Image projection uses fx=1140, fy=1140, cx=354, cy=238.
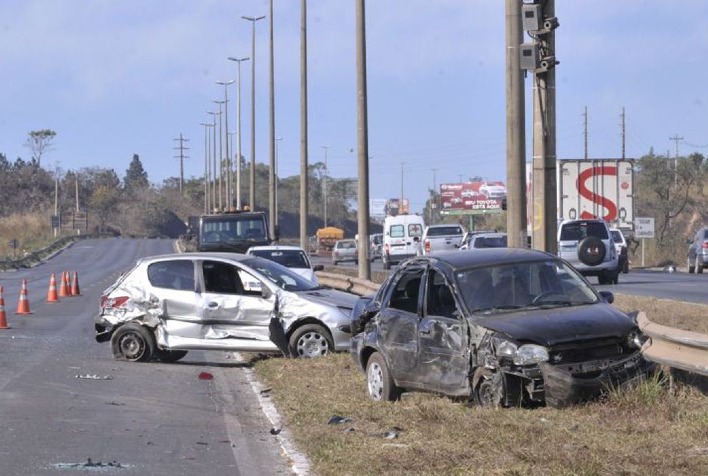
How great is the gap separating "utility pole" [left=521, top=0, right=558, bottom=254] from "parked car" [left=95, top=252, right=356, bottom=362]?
3.04 metres

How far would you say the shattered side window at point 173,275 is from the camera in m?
16.2

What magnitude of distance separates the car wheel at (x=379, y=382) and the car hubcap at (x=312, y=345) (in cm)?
360

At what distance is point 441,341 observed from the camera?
1070 centimetres

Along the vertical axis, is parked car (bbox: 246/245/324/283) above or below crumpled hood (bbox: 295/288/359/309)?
above

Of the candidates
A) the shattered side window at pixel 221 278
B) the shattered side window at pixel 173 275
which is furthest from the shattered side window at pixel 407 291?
the shattered side window at pixel 173 275

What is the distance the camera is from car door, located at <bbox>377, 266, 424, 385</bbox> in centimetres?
1118

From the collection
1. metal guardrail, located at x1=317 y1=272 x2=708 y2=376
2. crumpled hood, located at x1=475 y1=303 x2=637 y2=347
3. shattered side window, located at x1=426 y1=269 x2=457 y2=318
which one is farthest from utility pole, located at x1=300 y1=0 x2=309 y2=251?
crumpled hood, located at x1=475 y1=303 x2=637 y2=347

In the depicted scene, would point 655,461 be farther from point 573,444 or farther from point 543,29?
point 543,29

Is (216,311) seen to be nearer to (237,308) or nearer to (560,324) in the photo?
(237,308)

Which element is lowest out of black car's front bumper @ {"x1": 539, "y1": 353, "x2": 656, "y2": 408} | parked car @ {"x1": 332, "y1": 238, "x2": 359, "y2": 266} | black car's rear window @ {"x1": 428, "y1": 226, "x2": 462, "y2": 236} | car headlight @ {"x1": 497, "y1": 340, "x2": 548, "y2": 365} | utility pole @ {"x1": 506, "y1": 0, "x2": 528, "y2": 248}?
parked car @ {"x1": 332, "y1": 238, "x2": 359, "y2": 266}

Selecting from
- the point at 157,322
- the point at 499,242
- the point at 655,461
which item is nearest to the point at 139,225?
the point at 499,242

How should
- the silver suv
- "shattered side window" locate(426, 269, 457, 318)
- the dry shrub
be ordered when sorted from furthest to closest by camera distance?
the dry shrub < the silver suv < "shattered side window" locate(426, 269, 457, 318)

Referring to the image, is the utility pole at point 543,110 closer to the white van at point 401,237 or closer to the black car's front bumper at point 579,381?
the black car's front bumper at point 579,381

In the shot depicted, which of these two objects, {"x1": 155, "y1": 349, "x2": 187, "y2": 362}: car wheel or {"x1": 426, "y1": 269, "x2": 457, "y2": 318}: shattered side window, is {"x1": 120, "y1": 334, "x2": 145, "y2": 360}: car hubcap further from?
{"x1": 426, "y1": 269, "x2": 457, "y2": 318}: shattered side window
